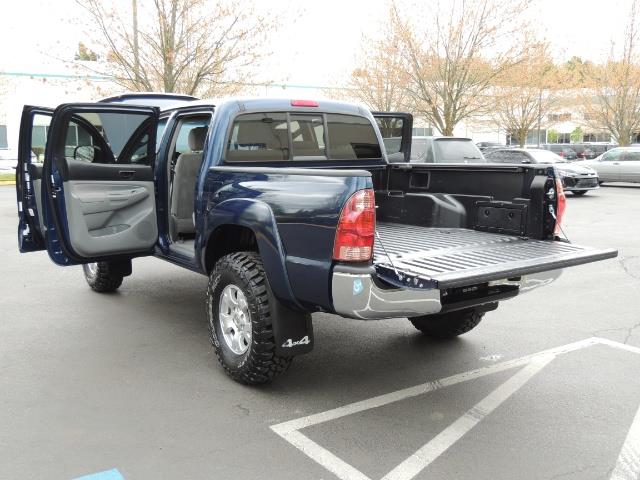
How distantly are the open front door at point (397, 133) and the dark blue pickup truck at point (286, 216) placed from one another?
0.08 feet

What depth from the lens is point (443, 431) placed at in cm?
354

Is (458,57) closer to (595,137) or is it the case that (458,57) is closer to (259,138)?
(259,138)

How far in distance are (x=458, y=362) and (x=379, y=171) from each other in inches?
73.2

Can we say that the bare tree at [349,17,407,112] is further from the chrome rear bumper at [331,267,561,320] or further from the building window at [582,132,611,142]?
the building window at [582,132,611,142]

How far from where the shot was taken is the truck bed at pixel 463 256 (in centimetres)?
Answer: 328

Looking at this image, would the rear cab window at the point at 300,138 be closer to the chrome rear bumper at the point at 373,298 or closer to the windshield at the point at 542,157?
the chrome rear bumper at the point at 373,298

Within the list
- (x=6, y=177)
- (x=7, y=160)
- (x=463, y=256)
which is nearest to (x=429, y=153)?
(x=463, y=256)

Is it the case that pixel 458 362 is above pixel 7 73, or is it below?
below

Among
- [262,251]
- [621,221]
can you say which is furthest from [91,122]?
[621,221]

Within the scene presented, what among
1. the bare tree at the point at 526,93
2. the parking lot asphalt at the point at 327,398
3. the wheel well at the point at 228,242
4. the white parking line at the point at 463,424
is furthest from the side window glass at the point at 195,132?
the bare tree at the point at 526,93

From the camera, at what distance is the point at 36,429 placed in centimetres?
350

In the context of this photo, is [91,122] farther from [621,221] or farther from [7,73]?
[7,73]

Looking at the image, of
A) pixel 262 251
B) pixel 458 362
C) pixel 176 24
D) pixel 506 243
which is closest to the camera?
pixel 262 251

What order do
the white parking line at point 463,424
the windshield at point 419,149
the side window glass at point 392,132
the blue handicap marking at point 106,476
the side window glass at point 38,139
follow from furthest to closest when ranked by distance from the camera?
the windshield at point 419,149 → the side window glass at point 392,132 → the side window glass at point 38,139 → the white parking line at point 463,424 → the blue handicap marking at point 106,476
